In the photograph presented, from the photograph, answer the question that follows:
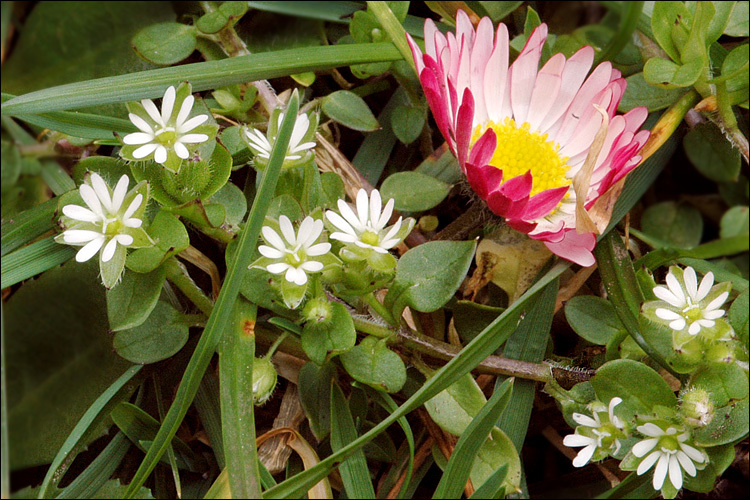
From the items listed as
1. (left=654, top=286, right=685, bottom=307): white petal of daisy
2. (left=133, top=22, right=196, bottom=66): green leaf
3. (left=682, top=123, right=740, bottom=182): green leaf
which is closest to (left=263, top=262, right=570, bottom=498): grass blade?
(left=654, top=286, right=685, bottom=307): white petal of daisy

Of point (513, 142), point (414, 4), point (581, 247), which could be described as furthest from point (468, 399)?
point (414, 4)

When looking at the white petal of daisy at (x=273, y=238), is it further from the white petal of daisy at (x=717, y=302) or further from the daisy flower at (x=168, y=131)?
the white petal of daisy at (x=717, y=302)

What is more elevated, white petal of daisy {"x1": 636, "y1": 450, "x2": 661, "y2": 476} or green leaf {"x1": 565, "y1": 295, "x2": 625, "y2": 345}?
green leaf {"x1": 565, "y1": 295, "x2": 625, "y2": 345}

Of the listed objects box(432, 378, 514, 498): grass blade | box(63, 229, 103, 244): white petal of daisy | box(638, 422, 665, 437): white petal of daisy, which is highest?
box(63, 229, 103, 244): white petal of daisy

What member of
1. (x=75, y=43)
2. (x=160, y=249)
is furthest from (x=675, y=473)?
(x=75, y=43)

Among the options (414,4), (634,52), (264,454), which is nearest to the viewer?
(264,454)

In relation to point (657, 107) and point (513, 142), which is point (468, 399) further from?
point (657, 107)

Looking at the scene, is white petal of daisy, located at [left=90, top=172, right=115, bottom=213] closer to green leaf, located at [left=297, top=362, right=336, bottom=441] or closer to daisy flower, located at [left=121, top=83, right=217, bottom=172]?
daisy flower, located at [left=121, top=83, right=217, bottom=172]
